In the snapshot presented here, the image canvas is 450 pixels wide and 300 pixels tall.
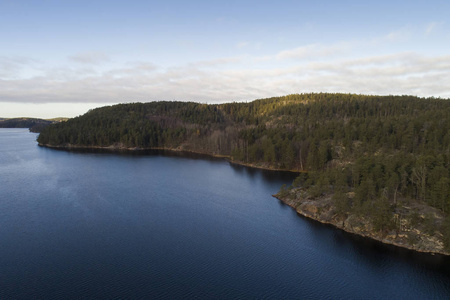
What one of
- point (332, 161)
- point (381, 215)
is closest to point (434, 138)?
point (332, 161)

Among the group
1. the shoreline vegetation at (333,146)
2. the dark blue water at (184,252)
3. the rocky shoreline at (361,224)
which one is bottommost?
the dark blue water at (184,252)

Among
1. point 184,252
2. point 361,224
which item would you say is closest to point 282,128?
point 361,224

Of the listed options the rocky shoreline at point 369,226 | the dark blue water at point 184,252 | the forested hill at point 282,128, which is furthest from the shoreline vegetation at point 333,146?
→ the dark blue water at point 184,252

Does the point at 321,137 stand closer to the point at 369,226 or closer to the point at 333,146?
the point at 333,146

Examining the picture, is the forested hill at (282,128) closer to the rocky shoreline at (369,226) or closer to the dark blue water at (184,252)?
the rocky shoreline at (369,226)

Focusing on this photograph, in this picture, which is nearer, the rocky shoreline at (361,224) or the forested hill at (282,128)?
the rocky shoreline at (361,224)

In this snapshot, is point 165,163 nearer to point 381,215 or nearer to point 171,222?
point 171,222
